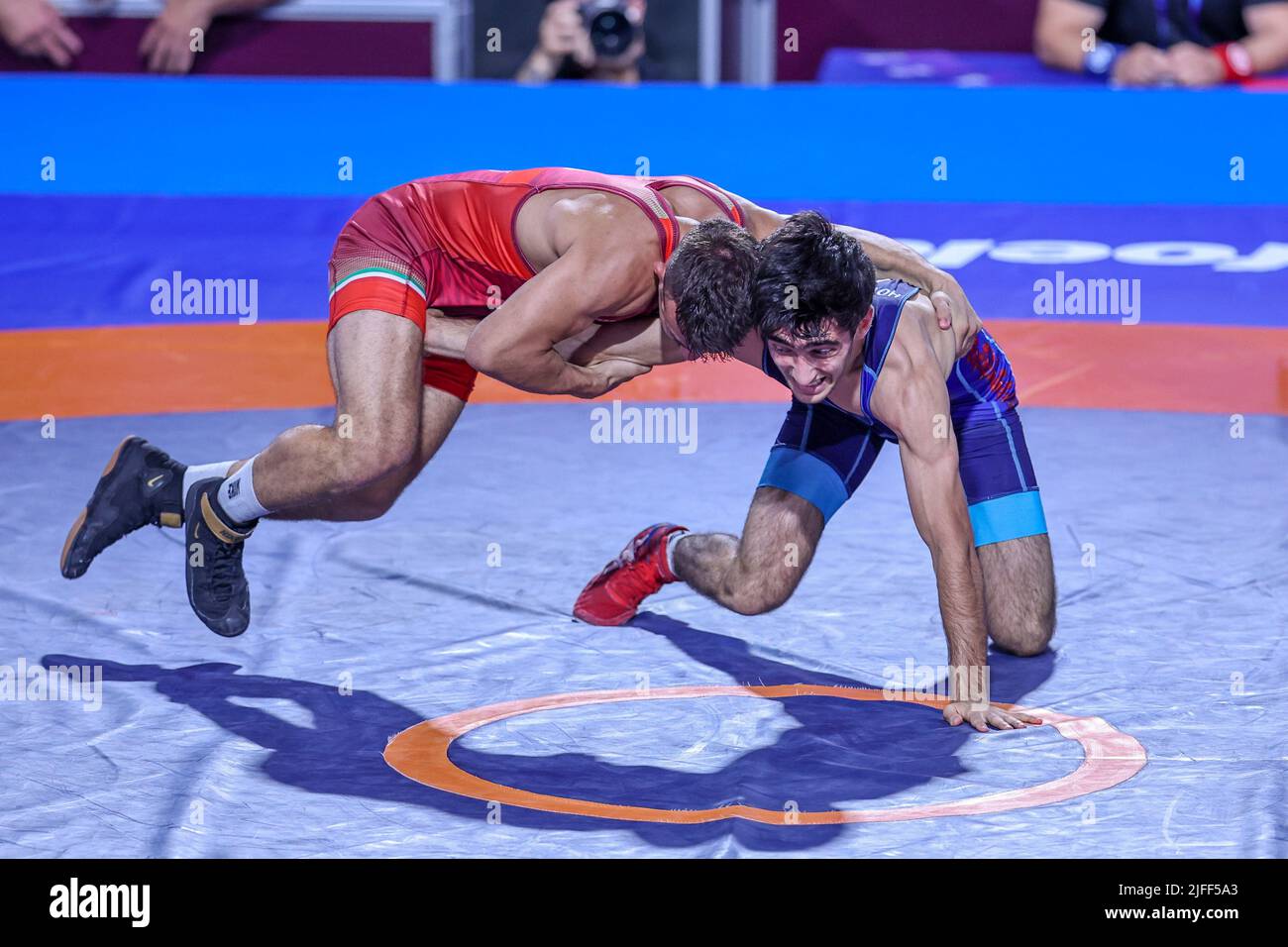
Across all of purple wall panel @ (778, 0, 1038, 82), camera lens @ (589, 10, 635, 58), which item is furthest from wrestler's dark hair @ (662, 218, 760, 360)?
purple wall panel @ (778, 0, 1038, 82)

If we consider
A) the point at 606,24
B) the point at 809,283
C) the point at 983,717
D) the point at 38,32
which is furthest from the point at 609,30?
the point at 983,717

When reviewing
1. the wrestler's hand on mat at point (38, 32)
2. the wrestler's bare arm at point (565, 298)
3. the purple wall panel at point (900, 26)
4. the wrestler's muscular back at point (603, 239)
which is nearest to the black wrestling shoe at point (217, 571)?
the wrestler's bare arm at point (565, 298)

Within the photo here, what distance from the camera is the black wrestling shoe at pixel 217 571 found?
4.49 metres

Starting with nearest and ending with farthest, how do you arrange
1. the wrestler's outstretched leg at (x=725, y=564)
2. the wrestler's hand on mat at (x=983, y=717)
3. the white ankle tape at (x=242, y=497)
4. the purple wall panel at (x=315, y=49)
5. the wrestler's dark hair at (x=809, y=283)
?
the wrestler's dark hair at (x=809, y=283)
the wrestler's hand on mat at (x=983, y=717)
the white ankle tape at (x=242, y=497)
the wrestler's outstretched leg at (x=725, y=564)
the purple wall panel at (x=315, y=49)

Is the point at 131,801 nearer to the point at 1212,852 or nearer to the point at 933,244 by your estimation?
the point at 1212,852

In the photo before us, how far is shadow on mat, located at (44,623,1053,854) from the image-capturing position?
11.6 ft

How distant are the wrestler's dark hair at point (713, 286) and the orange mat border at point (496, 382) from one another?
3215mm

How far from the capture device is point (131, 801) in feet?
11.5

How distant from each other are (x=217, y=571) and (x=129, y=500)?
18.5 inches

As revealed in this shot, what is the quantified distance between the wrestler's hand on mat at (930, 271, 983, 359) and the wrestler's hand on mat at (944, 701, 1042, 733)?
2.83 feet

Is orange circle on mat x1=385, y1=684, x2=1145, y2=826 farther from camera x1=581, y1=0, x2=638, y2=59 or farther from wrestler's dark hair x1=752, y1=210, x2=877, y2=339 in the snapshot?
camera x1=581, y1=0, x2=638, y2=59

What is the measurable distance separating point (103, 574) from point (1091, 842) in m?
3.01

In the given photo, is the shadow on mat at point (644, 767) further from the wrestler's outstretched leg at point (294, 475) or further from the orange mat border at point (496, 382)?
the orange mat border at point (496, 382)

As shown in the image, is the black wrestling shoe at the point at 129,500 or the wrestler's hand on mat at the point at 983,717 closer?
the wrestler's hand on mat at the point at 983,717
